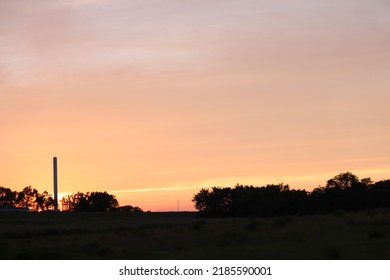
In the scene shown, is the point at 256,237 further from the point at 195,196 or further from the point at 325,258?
the point at 195,196

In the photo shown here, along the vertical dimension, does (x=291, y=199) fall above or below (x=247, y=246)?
above

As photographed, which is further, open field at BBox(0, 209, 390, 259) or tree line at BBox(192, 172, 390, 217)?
tree line at BBox(192, 172, 390, 217)

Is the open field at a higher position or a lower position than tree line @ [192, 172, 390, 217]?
lower

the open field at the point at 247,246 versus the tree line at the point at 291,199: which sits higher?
the tree line at the point at 291,199

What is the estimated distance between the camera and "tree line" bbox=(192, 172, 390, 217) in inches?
4437

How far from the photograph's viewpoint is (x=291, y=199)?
125 m

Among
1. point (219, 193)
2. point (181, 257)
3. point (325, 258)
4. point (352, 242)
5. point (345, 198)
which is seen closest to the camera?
point (325, 258)

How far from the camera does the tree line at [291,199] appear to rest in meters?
113

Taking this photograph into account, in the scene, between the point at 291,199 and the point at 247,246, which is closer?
the point at 247,246

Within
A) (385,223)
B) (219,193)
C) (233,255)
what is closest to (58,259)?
(233,255)
